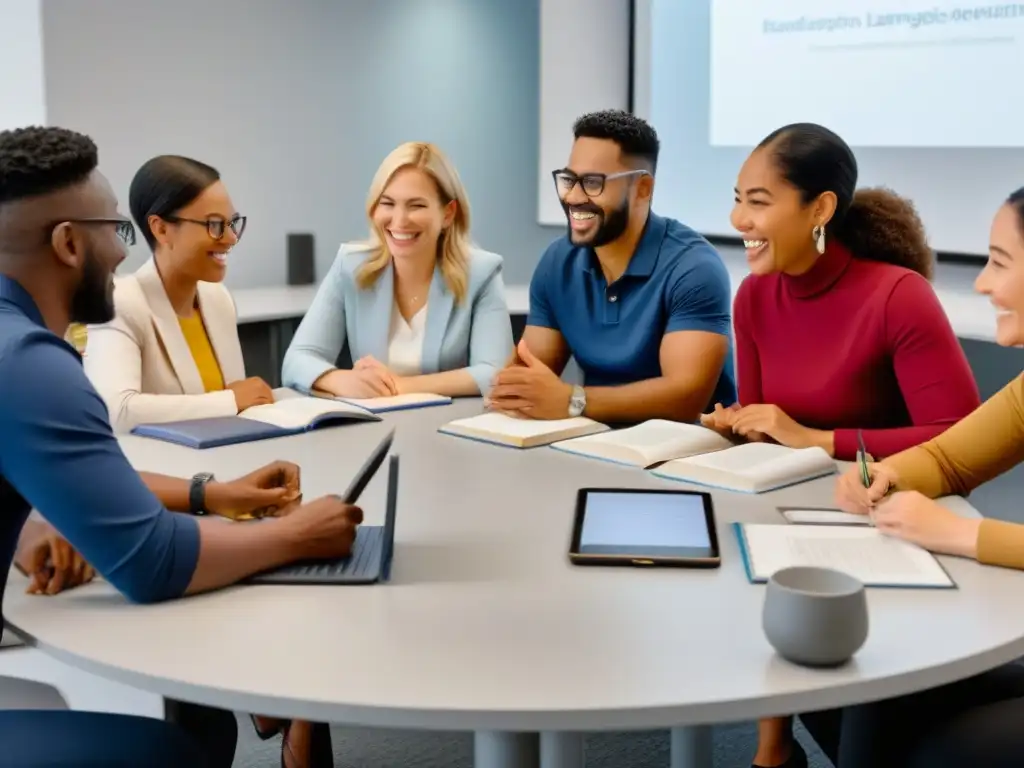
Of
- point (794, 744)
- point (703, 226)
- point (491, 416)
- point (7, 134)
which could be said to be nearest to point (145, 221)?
point (491, 416)

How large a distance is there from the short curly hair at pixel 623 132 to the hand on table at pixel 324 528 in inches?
62.4

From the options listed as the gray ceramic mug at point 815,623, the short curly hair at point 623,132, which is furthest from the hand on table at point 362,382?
the gray ceramic mug at point 815,623

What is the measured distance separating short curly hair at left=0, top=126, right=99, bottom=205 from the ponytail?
1507 mm

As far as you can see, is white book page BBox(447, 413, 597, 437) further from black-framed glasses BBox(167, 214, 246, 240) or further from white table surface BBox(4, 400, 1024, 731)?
black-framed glasses BBox(167, 214, 246, 240)

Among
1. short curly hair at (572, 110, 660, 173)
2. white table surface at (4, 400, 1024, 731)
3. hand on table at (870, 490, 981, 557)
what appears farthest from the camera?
short curly hair at (572, 110, 660, 173)

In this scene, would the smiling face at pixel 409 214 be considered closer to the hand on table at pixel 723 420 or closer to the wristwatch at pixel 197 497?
the hand on table at pixel 723 420

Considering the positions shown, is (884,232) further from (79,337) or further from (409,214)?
(79,337)

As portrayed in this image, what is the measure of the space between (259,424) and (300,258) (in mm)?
2611

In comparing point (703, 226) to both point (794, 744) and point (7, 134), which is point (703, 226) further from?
point (7, 134)

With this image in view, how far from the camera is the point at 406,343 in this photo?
3094 mm

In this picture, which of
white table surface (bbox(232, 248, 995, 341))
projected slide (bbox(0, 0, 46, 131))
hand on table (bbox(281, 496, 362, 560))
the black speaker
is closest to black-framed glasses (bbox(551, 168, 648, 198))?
white table surface (bbox(232, 248, 995, 341))

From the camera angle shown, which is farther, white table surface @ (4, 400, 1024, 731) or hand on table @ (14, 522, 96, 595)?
hand on table @ (14, 522, 96, 595)

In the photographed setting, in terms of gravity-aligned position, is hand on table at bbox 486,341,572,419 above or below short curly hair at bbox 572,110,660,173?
below

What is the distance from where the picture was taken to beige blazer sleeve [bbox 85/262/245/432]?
2.42m
